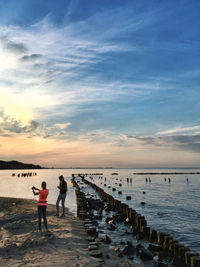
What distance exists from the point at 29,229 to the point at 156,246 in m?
6.27

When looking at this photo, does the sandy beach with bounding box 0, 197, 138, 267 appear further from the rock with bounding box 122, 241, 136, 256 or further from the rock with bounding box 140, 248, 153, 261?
the rock with bounding box 140, 248, 153, 261

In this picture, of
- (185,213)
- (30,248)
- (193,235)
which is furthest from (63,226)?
(185,213)

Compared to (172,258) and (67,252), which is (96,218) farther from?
(67,252)

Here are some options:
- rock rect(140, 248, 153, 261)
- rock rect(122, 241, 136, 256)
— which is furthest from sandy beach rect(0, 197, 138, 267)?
rock rect(140, 248, 153, 261)

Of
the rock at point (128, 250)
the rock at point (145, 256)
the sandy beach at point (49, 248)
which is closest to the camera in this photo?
the sandy beach at point (49, 248)

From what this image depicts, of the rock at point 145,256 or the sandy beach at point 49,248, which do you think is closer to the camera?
the sandy beach at point 49,248

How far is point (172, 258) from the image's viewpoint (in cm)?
1015

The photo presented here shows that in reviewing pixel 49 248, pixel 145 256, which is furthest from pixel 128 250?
pixel 49 248

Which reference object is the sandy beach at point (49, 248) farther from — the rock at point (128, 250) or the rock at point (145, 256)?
the rock at point (145, 256)

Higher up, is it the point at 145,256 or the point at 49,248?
the point at 49,248

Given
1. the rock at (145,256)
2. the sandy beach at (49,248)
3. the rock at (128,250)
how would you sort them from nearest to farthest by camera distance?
the sandy beach at (49,248), the rock at (145,256), the rock at (128,250)

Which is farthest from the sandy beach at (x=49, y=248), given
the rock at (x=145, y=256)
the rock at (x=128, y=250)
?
the rock at (x=145, y=256)

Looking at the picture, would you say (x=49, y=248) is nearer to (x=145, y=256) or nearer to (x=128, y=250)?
(x=128, y=250)

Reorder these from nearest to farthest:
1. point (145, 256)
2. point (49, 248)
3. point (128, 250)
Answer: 1. point (49, 248)
2. point (145, 256)
3. point (128, 250)
